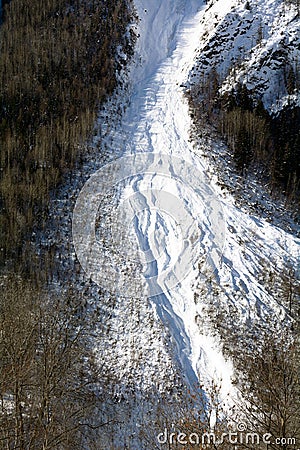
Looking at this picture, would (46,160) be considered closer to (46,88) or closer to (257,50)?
(46,88)
